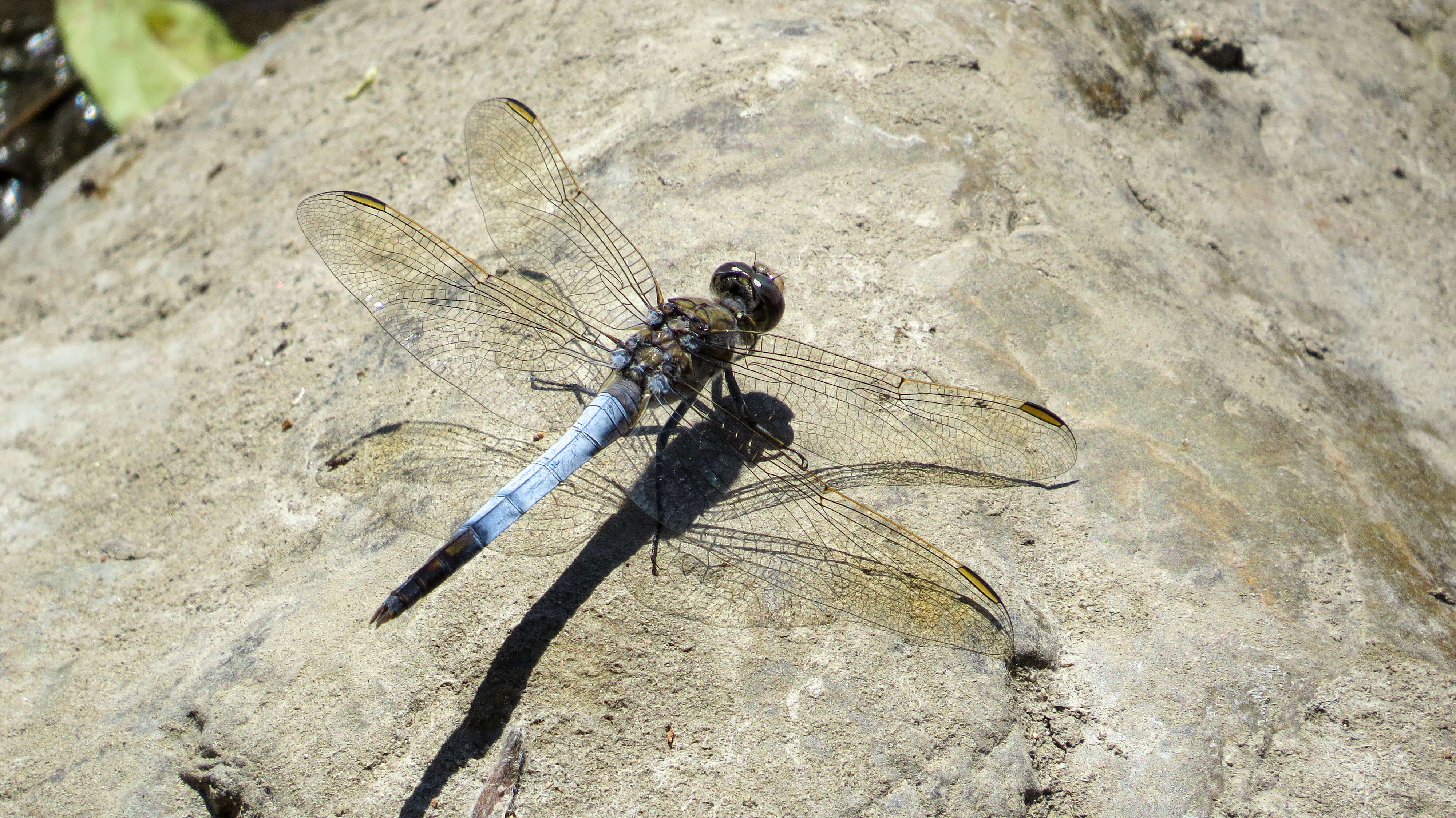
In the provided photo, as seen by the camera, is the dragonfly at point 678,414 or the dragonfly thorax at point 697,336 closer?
the dragonfly at point 678,414

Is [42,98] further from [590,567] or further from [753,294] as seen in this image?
[590,567]

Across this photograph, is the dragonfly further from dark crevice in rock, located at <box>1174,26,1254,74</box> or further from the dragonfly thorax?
dark crevice in rock, located at <box>1174,26,1254,74</box>

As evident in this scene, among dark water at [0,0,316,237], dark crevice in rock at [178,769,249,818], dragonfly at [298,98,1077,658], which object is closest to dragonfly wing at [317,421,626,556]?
A: dragonfly at [298,98,1077,658]

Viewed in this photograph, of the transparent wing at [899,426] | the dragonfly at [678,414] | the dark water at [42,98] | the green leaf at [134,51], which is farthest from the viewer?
the dark water at [42,98]

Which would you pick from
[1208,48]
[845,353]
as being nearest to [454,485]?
[845,353]

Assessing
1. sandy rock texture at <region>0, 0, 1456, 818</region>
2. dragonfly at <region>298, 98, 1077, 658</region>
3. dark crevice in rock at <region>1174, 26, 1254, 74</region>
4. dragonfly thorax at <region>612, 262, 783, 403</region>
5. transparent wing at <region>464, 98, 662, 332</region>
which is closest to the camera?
sandy rock texture at <region>0, 0, 1456, 818</region>

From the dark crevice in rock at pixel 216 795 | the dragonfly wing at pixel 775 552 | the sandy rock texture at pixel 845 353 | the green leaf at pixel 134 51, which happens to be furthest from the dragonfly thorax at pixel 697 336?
the green leaf at pixel 134 51

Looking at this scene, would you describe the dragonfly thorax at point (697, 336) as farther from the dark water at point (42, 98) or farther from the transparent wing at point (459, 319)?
the dark water at point (42, 98)
